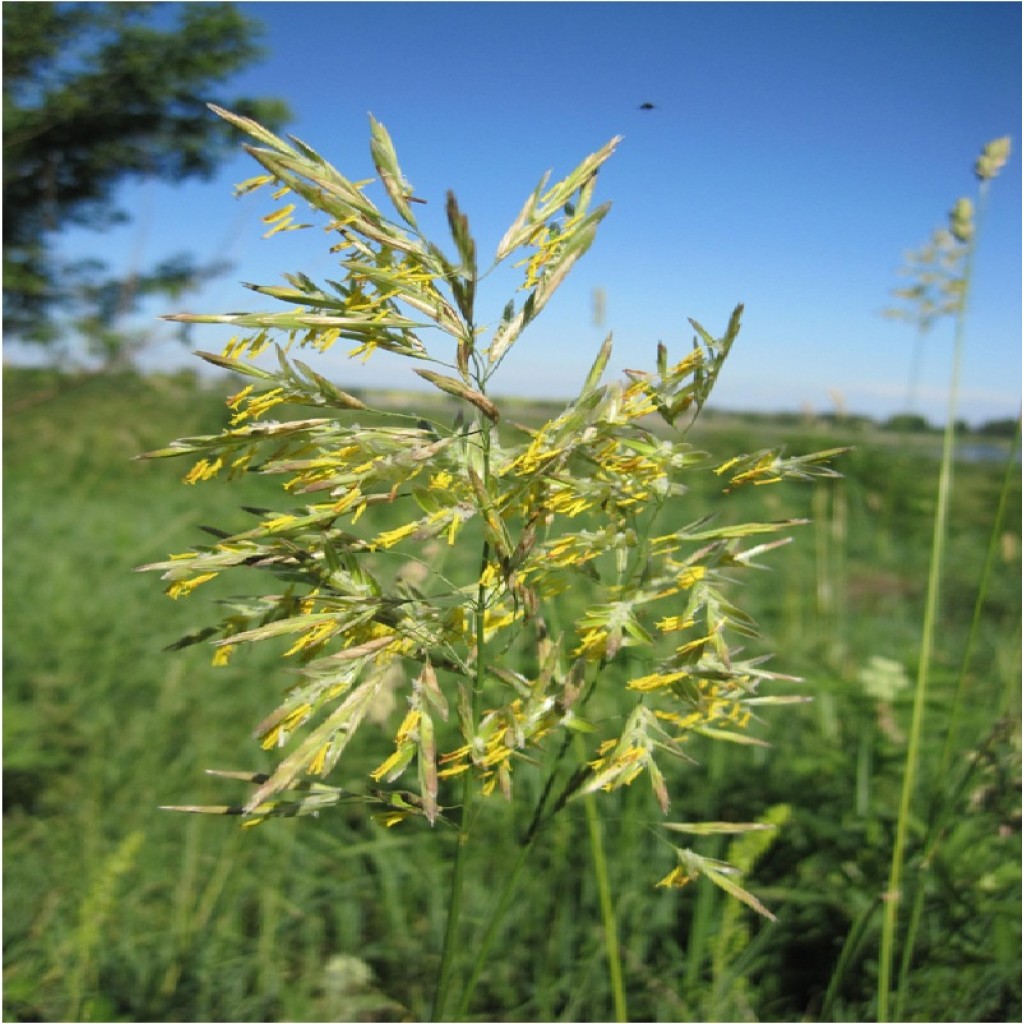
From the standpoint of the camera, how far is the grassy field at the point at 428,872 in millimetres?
1840

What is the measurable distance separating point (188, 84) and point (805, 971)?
9.41 m

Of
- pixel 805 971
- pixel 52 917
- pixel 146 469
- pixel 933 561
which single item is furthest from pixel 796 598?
pixel 146 469

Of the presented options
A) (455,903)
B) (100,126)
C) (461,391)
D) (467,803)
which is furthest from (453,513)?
(100,126)

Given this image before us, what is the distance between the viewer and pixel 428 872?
222 centimetres

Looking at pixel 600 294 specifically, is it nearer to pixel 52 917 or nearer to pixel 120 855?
pixel 120 855

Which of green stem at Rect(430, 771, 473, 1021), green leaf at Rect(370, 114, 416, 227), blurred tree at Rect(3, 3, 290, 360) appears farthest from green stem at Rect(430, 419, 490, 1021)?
blurred tree at Rect(3, 3, 290, 360)

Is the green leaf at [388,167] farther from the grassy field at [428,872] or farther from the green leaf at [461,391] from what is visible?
the grassy field at [428,872]

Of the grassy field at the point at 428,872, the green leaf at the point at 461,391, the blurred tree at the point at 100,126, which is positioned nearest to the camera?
the green leaf at the point at 461,391

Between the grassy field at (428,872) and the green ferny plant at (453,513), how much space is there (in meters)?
0.39

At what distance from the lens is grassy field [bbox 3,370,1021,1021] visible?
1840 millimetres

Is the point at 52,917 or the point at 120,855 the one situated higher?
the point at 120,855

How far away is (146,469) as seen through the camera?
8.34 m

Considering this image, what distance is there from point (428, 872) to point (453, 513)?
64.0 inches

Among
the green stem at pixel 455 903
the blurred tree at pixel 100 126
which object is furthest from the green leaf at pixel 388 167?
the blurred tree at pixel 100 126
